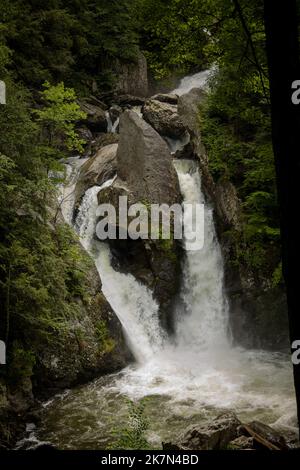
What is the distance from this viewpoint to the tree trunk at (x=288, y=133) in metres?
2.52

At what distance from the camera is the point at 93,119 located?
74.0 feet

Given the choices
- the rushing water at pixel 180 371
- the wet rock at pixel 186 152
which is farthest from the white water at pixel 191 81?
the rushing water at pixel 180 371

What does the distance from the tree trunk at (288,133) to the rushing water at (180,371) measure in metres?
6.22

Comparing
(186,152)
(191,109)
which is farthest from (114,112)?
(186,152)

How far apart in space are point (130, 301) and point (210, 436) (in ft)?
25.3

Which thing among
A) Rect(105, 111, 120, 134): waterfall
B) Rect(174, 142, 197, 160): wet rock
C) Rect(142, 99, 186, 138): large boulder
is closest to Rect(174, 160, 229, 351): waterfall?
Rect(174, 142, 197, 160): wet rock

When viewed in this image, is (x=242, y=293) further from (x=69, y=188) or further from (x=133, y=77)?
(x=133, y=77)

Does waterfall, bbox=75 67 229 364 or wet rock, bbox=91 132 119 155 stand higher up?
wet rock, bbox=91 132 119 155

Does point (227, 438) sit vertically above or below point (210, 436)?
below

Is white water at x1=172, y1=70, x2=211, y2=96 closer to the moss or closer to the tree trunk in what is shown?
the moss

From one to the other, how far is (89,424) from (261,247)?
765cm

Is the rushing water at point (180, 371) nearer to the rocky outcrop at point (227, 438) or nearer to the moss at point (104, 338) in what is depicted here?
the moss at point (104, 338)

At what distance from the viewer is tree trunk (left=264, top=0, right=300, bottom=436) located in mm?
2521

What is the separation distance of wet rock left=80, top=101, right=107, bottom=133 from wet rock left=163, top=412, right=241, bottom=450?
18717 millimetres
